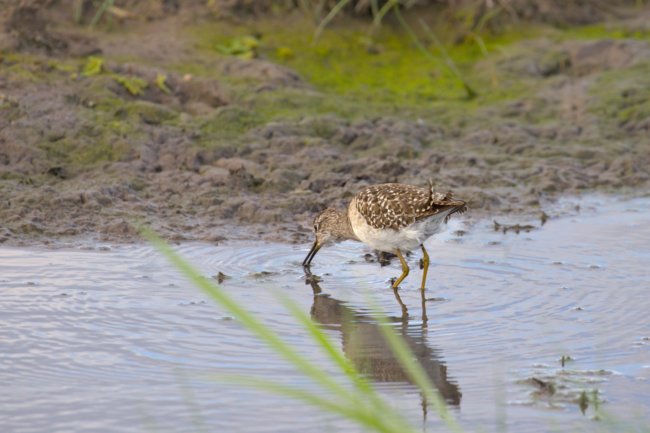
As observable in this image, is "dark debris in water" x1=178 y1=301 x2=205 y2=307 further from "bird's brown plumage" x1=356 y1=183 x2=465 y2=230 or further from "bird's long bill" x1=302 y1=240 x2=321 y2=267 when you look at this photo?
"bird's brown plumage" x1=356 y1=183 x2=465 y2=230

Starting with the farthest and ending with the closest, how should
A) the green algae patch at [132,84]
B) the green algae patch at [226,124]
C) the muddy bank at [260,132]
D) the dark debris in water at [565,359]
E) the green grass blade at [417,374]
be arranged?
the green algae patch at [132,84]
the green algae patch at [226,124]
the muddy bank at [260,132]
the dark debris in water at [565,359]
the green grass blade at [417,374]

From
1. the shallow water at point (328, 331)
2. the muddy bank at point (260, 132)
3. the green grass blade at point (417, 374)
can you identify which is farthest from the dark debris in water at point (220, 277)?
the green grass blade at point (417, 374)

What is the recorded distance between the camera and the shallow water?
17.5 ft

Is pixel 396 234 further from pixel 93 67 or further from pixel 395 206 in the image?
pixel 93 67

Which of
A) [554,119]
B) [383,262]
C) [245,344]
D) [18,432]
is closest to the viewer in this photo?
[18,432]

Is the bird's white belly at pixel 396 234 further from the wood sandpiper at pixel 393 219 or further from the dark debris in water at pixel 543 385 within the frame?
the dark debris in water at pixel 543 385

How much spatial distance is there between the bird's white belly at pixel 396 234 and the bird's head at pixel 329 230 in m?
0.15

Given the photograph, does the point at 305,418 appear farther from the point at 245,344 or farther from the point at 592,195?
the point at 592,195

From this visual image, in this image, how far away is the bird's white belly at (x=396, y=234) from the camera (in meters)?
7.65

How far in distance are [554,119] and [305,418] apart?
6.83m

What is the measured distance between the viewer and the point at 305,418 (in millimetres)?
5211

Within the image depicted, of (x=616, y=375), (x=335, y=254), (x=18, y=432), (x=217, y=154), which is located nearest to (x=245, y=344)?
(x=18, y=432)

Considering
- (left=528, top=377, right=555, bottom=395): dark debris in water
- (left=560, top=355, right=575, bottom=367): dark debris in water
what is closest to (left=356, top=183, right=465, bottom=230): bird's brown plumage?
(left=560, top=355, right=575, bottom=367): dark debris in water

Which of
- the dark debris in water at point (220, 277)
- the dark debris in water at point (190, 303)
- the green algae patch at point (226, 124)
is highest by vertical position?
the green algae patch at point (226, 124)
